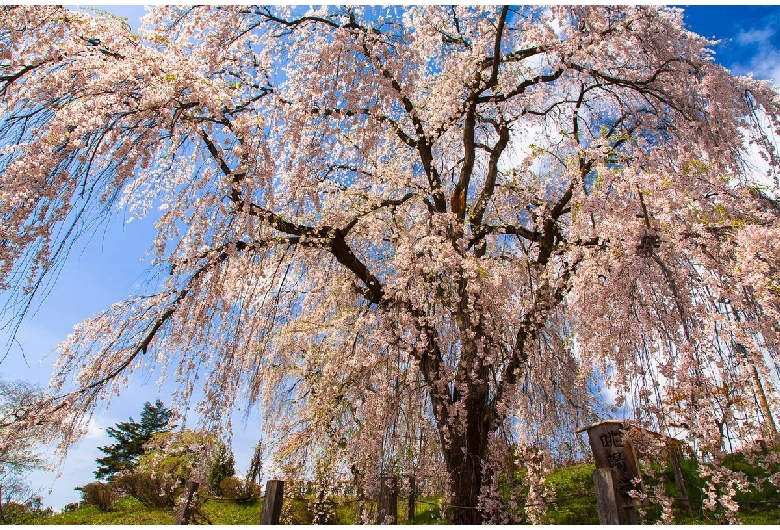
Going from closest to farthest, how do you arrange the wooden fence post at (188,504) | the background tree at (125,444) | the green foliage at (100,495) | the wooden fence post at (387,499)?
the wooden fence post at (387,499) → the wooden fence post at (188,504) → the green foliage at (100,495) → the background tree at (125,444)

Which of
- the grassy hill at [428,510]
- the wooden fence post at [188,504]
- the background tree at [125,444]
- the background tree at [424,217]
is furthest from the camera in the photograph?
the background tree at [125,444]

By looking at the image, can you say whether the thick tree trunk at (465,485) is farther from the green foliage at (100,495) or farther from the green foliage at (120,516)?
the green foliage at (100,495)

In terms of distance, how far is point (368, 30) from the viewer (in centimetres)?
488

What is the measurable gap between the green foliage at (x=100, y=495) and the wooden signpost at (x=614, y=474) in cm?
1173

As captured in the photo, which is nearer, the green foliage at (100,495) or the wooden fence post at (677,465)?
the wooden fence post at (677,465)

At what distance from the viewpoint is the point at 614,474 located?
3.23 m

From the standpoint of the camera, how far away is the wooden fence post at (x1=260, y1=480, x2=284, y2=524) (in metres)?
3.69

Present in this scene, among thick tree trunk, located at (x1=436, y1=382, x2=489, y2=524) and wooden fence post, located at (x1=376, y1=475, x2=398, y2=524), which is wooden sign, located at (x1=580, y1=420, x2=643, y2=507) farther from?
wooden fence post, located at (x1=376, y1=475, x2=398, y2=524)

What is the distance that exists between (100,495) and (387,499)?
10.6 meters

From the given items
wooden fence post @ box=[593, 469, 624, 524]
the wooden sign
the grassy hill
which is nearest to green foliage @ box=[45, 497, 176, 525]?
the grassy hill

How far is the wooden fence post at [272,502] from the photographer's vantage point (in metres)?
3.69

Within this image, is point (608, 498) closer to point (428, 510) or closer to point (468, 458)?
point (468, 458)

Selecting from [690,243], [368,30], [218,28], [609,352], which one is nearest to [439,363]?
[609,352]

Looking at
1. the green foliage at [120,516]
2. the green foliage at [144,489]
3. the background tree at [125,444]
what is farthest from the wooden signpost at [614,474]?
the background tree at [125,444]
